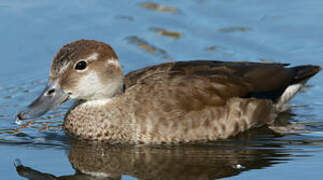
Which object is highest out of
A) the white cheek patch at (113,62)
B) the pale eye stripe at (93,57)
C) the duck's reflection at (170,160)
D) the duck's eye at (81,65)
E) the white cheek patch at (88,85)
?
the pale eye stripe at (93,57)

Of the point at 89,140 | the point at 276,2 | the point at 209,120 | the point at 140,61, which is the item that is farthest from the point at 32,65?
the point at 276,2

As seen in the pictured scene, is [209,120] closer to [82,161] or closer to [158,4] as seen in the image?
[82,161]

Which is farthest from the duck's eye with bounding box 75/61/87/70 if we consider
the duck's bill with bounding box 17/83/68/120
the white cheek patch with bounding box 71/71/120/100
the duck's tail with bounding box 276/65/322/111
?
the duck's tail with bounding box 276/65/322/111

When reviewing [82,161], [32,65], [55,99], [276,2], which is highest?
[276,2]

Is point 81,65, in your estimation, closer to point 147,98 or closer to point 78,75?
point 78,75

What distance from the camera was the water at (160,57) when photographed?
9.65 m

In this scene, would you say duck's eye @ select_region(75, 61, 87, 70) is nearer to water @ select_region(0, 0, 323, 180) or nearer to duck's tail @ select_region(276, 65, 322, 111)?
water @ select_region(0, 0, 323, 180)

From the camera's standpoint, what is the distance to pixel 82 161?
9.95m

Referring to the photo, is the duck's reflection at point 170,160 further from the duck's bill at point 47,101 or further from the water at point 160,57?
the duck's bill at point 47,101

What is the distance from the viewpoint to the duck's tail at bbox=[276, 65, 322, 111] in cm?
1204

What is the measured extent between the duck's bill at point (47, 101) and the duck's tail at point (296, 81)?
3821 mm

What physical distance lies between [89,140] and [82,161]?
2.73ft

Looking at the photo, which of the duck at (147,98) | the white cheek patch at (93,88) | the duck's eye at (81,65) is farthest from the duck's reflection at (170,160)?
the duck's eye at (81,65)

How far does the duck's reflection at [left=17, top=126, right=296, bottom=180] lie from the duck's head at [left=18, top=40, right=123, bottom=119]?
80cm
